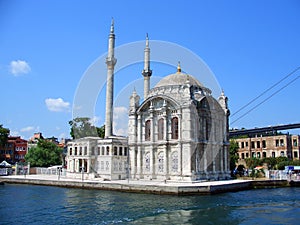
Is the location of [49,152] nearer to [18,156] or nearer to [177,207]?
[18,156]

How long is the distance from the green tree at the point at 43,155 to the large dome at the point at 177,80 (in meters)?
29.5

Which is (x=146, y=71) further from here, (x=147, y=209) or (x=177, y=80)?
(x=147, y=209)

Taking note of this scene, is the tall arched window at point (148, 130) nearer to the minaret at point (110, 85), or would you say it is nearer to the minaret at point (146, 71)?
the minaret at point (110, 85)

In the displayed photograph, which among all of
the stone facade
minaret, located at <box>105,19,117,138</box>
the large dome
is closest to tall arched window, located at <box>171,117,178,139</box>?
the large dome

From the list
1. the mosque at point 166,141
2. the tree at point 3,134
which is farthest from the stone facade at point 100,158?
the tree at point 3,134

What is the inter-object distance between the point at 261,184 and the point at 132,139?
17.0 m

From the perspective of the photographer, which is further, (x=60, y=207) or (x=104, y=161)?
(x=104, y=161)

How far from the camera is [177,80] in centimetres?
4456

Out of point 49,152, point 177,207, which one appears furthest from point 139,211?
point 49,152

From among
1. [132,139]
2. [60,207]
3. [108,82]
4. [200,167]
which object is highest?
[108,82]

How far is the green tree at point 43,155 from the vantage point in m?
61.9

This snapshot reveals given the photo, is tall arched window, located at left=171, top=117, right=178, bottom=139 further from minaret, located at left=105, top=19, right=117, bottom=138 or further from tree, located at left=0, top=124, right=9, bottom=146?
tree, located at left=0, top=124, right=9, bottom=146

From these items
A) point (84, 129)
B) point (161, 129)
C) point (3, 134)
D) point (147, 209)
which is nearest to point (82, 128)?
point (84, 129)

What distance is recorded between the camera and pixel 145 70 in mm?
51406
